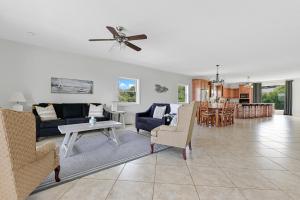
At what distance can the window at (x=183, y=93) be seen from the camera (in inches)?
373

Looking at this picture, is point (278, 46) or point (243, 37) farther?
point (278, 46)

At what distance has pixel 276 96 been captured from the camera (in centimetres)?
1277

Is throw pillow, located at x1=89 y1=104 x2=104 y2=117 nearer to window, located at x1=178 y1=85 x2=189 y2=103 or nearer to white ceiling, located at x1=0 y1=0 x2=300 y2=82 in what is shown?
white ceiling, located at x1=0 y1=0 x2=300 y2=82

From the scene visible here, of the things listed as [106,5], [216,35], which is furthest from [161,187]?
[216,35]

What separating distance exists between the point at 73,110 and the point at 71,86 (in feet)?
2.70

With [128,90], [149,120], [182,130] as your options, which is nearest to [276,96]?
[128,90]

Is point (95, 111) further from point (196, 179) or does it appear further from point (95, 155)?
point (196, 179)

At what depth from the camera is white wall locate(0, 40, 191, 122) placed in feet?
14.0

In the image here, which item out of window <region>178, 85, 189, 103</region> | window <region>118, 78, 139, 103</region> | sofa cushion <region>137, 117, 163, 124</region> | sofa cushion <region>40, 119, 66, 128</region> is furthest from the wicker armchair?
window <region>178, 85, 189, 103</region>

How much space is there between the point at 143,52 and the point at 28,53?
3256 mm

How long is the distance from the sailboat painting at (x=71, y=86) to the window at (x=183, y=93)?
534cm

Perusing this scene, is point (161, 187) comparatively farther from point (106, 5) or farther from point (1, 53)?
point (1, 53)

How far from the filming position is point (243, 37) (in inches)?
146

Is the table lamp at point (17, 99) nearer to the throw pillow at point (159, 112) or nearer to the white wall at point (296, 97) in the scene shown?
the throw pillow at point (159, 112)
